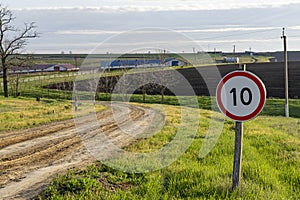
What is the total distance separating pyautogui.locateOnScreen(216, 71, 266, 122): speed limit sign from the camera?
595cm

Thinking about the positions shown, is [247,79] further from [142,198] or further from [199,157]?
[199,157]

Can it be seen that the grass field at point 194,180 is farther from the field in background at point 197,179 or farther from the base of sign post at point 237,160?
the base of sign post at point 237,160

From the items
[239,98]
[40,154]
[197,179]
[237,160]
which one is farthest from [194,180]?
[40,154]

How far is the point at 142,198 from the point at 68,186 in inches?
47.9

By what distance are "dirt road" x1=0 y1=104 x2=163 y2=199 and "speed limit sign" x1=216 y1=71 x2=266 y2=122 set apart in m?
3.37

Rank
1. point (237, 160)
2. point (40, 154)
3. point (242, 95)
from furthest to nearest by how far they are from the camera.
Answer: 1. point (40, 154)
2. point (237, 160)
3. point (242, 95)

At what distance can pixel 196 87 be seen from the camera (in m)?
60.2

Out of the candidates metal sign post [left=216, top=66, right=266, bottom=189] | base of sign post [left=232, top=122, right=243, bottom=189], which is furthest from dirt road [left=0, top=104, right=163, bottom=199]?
metal sign post [left=216, top=66, right=266, bottom=189]

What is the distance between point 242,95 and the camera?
19.8 ft

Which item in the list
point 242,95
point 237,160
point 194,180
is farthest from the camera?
point 194,180

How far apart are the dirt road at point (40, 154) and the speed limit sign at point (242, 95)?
3.37 m

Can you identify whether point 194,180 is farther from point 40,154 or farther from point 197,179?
point 40,154

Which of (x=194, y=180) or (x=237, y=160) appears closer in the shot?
(x=237, y=160)

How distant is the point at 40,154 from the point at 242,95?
580cm
